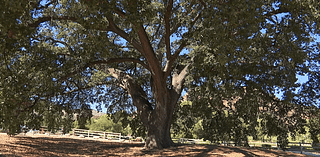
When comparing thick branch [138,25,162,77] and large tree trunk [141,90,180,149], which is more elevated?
thick branch [138,25,162,77]

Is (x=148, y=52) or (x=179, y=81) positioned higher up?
(x=148, y=52)

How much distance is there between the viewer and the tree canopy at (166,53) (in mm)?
7969

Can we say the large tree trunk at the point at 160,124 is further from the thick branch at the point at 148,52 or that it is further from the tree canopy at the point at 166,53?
the thick branch at the point at 148,52

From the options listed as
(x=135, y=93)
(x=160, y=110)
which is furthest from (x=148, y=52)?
(x=135, y=93)

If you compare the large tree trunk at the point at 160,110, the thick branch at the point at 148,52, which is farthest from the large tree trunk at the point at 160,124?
the thick branch at the point at 148,52

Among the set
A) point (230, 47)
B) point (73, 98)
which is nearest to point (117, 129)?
point (73, 98)

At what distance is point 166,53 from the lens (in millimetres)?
11883

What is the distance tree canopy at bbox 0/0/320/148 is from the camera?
26.1ft

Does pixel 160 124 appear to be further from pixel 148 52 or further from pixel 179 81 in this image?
pixel 148 52

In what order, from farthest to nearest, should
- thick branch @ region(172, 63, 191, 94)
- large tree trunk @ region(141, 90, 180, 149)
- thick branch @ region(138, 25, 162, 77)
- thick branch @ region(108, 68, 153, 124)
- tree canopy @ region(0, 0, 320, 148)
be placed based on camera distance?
thick branch @ region(108, 68, 153, 124)
thick branch @ region(172, 63, 191, 94)
large tree trunk @ region(141, 90, 180, 149)
thick branch @ region(138, 25, 162, 77)
tree canopy @ region(0, 0, 320, 148)

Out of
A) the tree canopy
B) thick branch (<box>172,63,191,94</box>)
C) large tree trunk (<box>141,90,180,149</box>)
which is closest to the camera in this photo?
the tree canopy

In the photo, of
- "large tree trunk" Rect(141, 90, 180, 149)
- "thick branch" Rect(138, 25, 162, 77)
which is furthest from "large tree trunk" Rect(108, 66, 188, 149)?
"thick branch" Rect(138, 25, 162, 77)

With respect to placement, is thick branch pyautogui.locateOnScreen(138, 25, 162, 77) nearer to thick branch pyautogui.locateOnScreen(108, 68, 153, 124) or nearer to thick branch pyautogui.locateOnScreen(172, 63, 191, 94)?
thick branch pyautogui.locateOnScreen(172, 63, 191, 94)

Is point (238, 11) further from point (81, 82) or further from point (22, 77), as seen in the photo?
point (81, 82)
